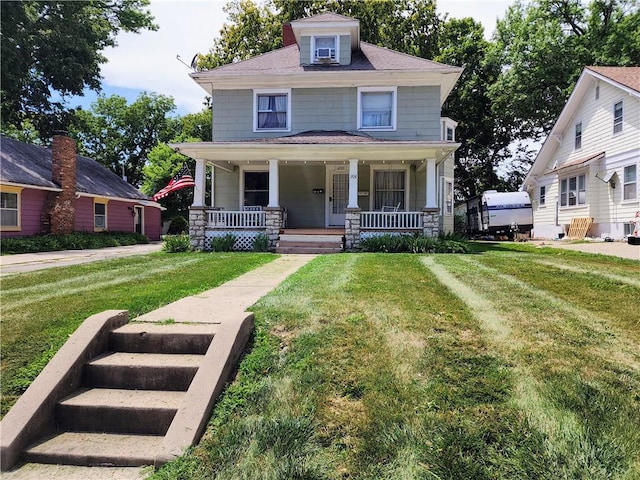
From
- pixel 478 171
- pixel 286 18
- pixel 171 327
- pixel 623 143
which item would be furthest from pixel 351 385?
pixel 478 171

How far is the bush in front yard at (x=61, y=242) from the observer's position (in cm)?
1390

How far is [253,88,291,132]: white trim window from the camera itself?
15.0 meters

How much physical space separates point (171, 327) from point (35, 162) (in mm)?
18467

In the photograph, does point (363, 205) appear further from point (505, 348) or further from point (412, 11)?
point (412, 11)

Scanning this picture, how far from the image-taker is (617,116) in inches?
637

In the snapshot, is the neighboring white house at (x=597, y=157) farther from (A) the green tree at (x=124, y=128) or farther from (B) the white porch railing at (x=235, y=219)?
(A) the green tree at (x=124, y=128)

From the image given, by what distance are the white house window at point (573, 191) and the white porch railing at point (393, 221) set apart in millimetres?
9935

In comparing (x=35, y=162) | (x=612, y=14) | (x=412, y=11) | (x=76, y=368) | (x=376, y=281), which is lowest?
(x=76, y=368)

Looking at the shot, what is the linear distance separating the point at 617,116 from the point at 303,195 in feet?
43.1

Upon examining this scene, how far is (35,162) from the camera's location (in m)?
17.9

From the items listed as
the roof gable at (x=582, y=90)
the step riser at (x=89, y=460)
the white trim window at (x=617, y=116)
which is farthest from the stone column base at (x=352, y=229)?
the white trim window at (x=617, y=116)

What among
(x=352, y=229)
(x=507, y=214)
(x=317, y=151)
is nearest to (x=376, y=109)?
(x=317, y=151)

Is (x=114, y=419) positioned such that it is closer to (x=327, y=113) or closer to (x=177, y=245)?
(x=177, y=245)

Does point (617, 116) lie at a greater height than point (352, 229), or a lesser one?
Result: greater
